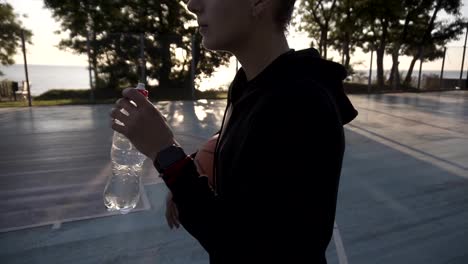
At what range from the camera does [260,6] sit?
3.54 ft

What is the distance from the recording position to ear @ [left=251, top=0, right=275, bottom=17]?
1.08m

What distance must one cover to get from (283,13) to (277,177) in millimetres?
553

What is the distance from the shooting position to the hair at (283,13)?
3.63 feet

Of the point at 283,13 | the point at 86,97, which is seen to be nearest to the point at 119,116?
the point at 283,13

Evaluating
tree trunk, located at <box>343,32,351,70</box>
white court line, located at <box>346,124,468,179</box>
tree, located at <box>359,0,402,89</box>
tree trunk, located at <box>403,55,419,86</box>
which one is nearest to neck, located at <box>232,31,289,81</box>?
white court line, located at <box>346,124,468,179</box>

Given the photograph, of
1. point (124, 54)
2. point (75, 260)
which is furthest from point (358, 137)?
point (124, 54)

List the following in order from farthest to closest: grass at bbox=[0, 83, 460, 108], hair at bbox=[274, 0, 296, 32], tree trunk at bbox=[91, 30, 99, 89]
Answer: tree trunk at bbox=[91, 30, 99, 89] < grass at bbox=[0, 83, 460, 108] < hair at bbox=[274, 0, 296, 32]

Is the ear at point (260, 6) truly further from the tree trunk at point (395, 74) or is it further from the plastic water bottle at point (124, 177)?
the tree trunk at point (395, 74)

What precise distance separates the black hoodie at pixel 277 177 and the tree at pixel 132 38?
44.2 ft

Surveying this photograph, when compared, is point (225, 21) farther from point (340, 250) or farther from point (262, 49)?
point (340, 250)

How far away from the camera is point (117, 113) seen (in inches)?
43.3

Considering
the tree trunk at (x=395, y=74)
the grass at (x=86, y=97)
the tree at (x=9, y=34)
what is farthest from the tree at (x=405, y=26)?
the tree at (x=9, y=34)

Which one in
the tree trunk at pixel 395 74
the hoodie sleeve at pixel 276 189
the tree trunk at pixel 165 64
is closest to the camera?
the hoodie sleeve at pixel 276 189

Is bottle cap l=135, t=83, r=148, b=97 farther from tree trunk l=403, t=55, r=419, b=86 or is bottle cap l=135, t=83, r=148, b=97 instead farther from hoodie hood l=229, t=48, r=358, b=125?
tree trunk l=403, t=55, r=419, b=86
